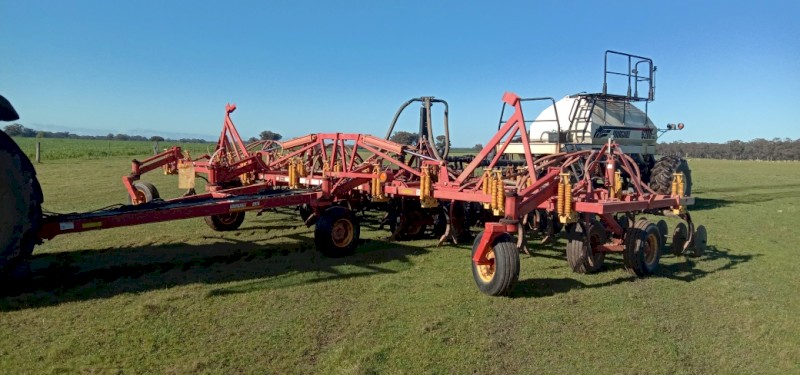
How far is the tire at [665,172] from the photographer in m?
12.1

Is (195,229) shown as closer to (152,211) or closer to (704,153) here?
(152,211)

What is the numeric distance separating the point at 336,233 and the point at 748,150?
72.4 meters

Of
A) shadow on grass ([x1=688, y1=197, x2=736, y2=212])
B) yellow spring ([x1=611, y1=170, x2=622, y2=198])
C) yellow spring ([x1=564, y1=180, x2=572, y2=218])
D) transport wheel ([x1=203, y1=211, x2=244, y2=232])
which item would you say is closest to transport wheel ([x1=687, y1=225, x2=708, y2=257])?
yellow spring ([x1=611, y1=170, x2=622, y2=198])

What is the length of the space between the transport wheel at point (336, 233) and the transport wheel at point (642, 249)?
355cm

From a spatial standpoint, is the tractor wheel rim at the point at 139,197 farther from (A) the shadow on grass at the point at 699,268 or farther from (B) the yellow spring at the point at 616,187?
(A) the shadow on grass at the point at 699,268

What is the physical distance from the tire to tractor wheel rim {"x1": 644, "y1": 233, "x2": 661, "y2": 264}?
19.1ft

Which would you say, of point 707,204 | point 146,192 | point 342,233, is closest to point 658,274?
point 342,233

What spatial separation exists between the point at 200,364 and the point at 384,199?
4.58 meters

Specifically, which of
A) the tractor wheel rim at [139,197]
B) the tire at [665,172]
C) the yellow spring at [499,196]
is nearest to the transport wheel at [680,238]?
the yellow spring at [499,196]

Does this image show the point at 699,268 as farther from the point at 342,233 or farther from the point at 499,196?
the point at 342,233

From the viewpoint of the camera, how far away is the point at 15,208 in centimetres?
489

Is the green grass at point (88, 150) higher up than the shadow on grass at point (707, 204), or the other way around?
the green grass at point (88, 150)

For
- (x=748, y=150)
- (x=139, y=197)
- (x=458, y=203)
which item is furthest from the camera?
(x=748, y=150)

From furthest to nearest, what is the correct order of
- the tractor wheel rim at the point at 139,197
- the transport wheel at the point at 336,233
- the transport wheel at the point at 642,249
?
the tractor wheel rim at the point at 139,197
the transport wheel at the point at 336,233
the transport wheel at the point at 642,249
